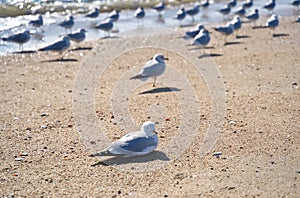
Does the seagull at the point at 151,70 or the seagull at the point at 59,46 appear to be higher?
the seagull at the point at 151,70

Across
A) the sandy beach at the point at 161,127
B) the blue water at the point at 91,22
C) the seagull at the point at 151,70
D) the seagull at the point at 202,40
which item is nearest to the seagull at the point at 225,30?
the seagull at the point at 202,40

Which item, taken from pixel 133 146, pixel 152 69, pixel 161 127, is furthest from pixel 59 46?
pixel 133 146

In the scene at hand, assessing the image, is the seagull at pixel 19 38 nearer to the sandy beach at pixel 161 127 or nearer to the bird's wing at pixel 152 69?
the sandy beach at pixel 161 127

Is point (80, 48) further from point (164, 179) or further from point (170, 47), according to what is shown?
point (164, 179)

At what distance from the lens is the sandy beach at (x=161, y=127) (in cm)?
526

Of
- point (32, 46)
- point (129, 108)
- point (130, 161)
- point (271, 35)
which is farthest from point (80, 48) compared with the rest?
point (130, 161)

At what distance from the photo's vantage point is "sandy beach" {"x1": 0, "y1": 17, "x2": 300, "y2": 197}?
207 inches

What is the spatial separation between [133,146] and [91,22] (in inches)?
588

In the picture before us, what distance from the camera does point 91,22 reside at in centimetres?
2022

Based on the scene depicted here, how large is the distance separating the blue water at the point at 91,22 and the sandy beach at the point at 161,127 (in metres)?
3.89

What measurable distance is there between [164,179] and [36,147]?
183 centimetres

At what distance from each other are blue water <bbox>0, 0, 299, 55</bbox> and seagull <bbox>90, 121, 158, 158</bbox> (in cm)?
901

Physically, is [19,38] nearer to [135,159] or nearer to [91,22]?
[91,22]

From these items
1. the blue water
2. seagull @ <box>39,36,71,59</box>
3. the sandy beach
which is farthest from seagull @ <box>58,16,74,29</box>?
the sandy beach
